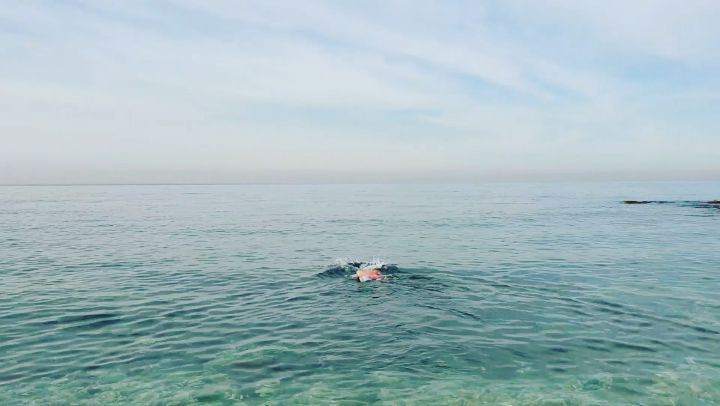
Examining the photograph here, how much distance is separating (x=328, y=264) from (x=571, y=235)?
95.9 feet

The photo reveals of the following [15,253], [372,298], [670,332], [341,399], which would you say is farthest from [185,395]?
[15,253]

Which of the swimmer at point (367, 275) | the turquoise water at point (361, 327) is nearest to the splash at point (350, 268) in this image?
the turquoise water at point (361, 327)

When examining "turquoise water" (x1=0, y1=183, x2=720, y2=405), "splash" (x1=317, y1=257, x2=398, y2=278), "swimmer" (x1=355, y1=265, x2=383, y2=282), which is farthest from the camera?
"splash" (x1=317, y1=257, x2=398, y2=278)

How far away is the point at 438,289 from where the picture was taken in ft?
83.7

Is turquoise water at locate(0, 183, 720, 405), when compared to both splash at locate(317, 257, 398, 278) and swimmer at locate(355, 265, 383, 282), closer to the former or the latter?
splash at locate(317, 257, 398, 278)

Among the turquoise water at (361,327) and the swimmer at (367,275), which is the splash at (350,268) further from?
the swimmer at (367,275)

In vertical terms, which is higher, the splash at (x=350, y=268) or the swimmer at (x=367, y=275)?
the swimmer at (x=367, y=275)

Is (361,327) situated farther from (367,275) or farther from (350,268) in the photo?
(350,268)

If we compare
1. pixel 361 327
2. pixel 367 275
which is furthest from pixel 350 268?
pixel 361 327

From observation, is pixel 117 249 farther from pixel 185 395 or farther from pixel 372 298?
pixel 185 395

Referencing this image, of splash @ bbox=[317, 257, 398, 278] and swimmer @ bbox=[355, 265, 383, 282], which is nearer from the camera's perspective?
swimmer @ bbox=[355, 265, 383, 282]

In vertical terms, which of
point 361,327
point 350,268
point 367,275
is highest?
point 367,275

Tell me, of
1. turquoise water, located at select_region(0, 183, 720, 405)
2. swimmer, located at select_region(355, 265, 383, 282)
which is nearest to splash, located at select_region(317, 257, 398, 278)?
turquoise water, located at select_region(0, 183, 720, 405)

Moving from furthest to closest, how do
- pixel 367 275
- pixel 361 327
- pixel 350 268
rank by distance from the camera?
pixel 350 268 < pixel 367 275 < pixel 361 327
